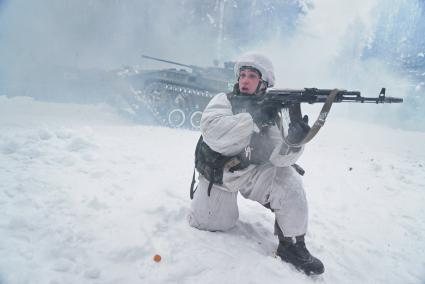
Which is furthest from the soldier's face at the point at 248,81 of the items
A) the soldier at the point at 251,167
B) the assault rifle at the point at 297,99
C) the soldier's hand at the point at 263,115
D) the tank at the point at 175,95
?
the tank at the point at 175,95

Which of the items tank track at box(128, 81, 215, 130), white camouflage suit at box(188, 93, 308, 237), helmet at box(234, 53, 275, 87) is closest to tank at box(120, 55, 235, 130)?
tank track at box(128, 81, 215, 130)

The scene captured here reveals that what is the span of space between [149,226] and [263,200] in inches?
42.7

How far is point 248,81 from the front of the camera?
2973 millimetres

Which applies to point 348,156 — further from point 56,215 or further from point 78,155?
point 56,215

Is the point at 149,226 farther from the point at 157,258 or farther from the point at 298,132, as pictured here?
the point at 298,132

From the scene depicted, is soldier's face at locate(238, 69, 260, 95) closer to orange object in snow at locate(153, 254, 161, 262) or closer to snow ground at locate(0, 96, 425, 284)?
snow ground at locate(0, 96, 425, 284)

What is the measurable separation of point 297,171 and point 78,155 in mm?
3323

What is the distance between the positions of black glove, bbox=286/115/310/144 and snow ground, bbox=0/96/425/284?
1.02 meters

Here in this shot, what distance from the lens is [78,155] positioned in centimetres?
462

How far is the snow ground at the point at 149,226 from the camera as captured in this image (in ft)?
7.24

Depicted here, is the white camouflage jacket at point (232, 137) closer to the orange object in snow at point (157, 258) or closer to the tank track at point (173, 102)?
the orange object in snow at point (157, 258)

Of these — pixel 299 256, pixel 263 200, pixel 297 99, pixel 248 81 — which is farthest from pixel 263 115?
pixel 299 256

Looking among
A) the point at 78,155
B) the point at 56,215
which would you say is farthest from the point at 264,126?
the point at 78,155

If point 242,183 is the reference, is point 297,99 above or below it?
above
